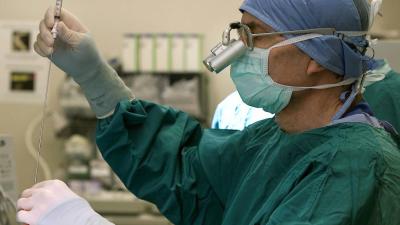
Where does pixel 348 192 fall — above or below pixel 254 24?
below

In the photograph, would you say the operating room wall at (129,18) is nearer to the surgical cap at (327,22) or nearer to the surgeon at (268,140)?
the surgeon at (268,140)

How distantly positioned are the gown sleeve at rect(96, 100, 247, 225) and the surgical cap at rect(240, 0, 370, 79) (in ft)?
1.11

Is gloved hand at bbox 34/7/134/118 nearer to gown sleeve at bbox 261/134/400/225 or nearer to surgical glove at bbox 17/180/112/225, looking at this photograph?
surgical glove at bbox 17/180/112/225

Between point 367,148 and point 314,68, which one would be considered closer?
point 367,148

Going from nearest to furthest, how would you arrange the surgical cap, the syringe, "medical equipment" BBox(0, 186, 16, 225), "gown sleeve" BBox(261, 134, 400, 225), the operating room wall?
"gown sleeve" BBox(261, 134, 400, 225)
the surgical cap
the syringe
"medical equipment" BBox(0, 186, 16, 225)
the operating room wall

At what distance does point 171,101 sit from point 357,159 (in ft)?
7.54

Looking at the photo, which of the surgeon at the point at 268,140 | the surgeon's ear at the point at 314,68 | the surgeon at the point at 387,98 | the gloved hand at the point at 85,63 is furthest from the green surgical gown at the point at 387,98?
the gloved hand at the point at 85,63

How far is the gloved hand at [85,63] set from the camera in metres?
1.49

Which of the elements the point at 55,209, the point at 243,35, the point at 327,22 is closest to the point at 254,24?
the point at 243,35

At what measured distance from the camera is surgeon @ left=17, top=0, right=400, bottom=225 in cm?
112

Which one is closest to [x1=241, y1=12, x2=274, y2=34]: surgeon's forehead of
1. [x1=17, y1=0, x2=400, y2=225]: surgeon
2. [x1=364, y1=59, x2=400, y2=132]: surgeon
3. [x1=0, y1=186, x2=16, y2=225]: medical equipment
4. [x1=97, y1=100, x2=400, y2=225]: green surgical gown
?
[x1=17, y1=0, x2=400, y2=225]: surgeon

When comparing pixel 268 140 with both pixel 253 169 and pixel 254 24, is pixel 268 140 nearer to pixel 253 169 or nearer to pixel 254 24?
pixel 253 169

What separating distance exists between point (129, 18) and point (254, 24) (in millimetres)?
2419

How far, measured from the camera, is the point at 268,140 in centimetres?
142
